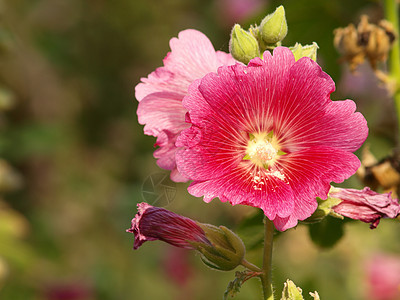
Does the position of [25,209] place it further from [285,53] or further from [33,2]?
[285,53]

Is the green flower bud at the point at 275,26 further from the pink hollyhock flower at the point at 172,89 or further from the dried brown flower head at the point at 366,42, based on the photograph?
the dried brown flower head at the point at 366,42

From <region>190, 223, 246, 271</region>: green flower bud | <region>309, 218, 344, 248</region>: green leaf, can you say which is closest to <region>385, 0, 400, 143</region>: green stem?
<region>309, 218, 344, 248</region>: green leaf

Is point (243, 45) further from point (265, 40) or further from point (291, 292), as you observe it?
point (291, 292)

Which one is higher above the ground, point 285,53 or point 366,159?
point 366,159

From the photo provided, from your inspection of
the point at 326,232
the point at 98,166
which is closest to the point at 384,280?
the point at 326,232

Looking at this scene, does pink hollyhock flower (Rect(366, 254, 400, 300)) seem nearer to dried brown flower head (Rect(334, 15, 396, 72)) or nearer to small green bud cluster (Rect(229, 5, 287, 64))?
dried brown flower head (Rect(334, 15, 396, 72))

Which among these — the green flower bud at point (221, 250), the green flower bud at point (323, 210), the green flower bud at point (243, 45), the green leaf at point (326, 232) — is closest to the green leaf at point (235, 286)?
the green flower bud at point (221, 250)

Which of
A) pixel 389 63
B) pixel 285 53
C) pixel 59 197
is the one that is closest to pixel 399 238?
pixel 389 63
